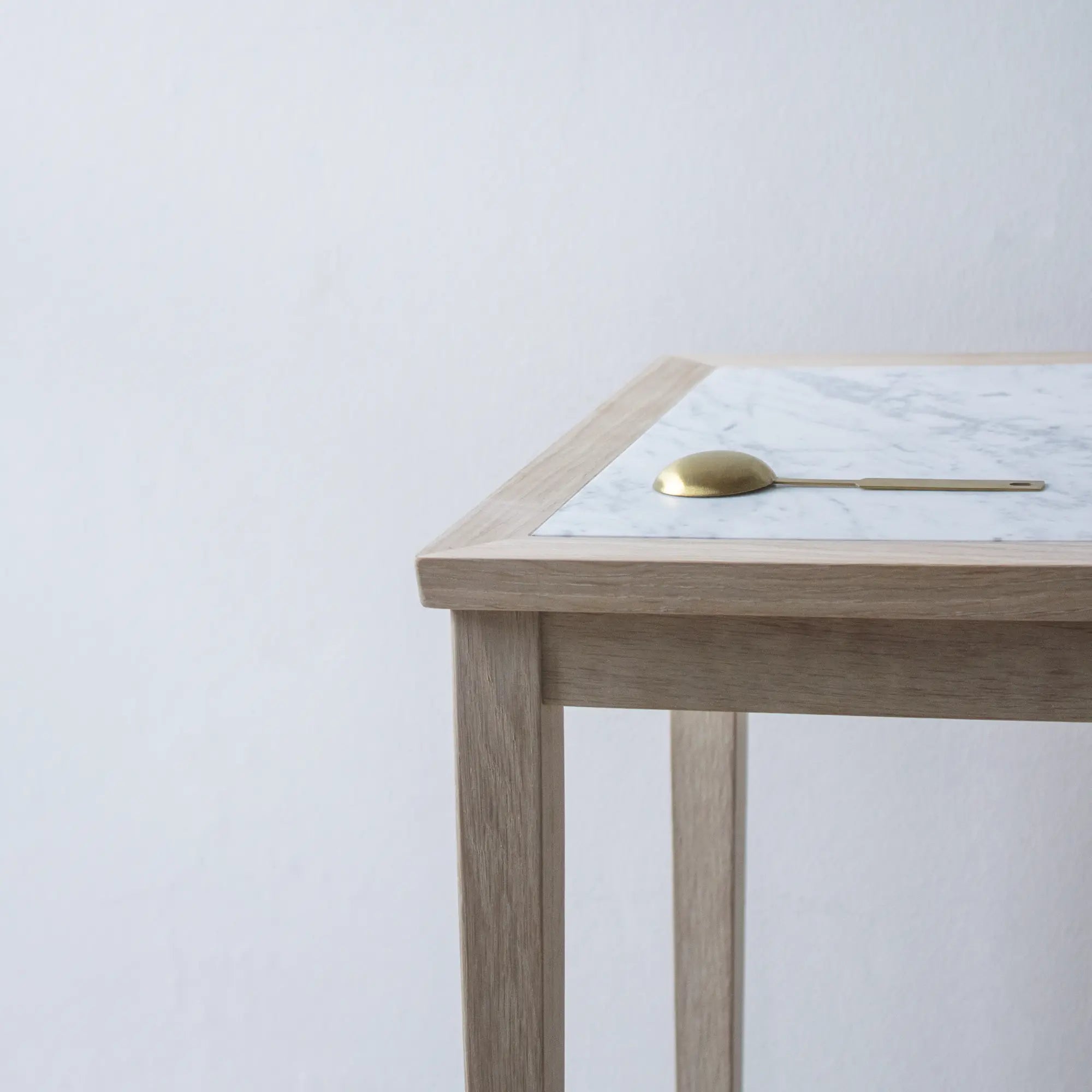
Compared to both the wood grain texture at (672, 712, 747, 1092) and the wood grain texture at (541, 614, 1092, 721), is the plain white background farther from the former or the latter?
the wood grain texture at (541, 614, 1092, 721)

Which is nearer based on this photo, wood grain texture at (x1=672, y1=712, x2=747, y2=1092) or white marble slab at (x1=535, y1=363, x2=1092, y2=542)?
white marble slab at (x1=535, y1=363, x2=1092, y2=542)

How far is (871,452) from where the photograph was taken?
60 centimetres

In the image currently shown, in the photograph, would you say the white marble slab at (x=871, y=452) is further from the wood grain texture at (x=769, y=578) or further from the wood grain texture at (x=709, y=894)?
the wood grain texture at (x=709, y=894)

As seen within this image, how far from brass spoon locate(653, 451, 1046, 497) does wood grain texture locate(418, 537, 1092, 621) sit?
6 cm

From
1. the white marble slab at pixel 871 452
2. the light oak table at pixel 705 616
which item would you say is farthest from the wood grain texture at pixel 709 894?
the light oak table at pixel 705 616

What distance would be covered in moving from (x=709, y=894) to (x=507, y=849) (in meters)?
0.54

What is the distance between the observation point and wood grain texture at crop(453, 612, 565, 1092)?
505 millimetres

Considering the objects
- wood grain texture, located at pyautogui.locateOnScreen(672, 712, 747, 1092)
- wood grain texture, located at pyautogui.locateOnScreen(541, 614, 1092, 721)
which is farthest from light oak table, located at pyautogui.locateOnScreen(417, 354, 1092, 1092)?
wood grain texture, located at pyautogui.locateOnScreen(672, 712, 747, 1092)

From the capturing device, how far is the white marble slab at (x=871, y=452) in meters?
0.49

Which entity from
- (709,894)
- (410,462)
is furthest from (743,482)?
(410,462)

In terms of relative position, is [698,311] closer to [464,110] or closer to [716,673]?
[464,110]

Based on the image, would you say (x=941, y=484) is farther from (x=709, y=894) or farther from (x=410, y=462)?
(x=410, y=462)

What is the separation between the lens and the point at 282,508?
123 cm

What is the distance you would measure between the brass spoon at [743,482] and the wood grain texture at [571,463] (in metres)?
0.04
